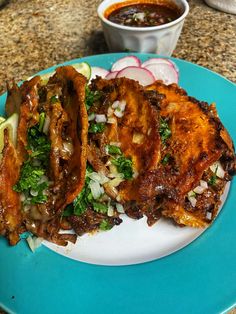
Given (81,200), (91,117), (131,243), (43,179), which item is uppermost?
(91,117)

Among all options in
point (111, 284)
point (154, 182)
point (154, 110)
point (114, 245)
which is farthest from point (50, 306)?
point (154, 110)

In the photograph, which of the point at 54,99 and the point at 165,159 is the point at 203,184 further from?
the point at 54,99

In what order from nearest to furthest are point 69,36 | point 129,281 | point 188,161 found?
point 129,281, point 188,161, point 69,36

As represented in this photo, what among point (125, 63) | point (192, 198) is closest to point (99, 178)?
point (192, 198)

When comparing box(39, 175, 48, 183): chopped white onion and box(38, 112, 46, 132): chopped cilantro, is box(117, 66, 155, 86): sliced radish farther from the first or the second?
box(39, 175, 48, 183): chopped white onion

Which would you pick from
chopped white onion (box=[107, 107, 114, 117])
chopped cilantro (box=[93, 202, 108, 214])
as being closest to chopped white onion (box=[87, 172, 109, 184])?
chopped cilantro (box=[93, 202, 108, 214])

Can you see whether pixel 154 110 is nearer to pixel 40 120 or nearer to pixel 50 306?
pixel 40 120

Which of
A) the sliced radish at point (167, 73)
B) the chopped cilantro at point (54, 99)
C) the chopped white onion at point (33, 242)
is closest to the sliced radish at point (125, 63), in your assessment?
the sliced radish at point (167, 73)
